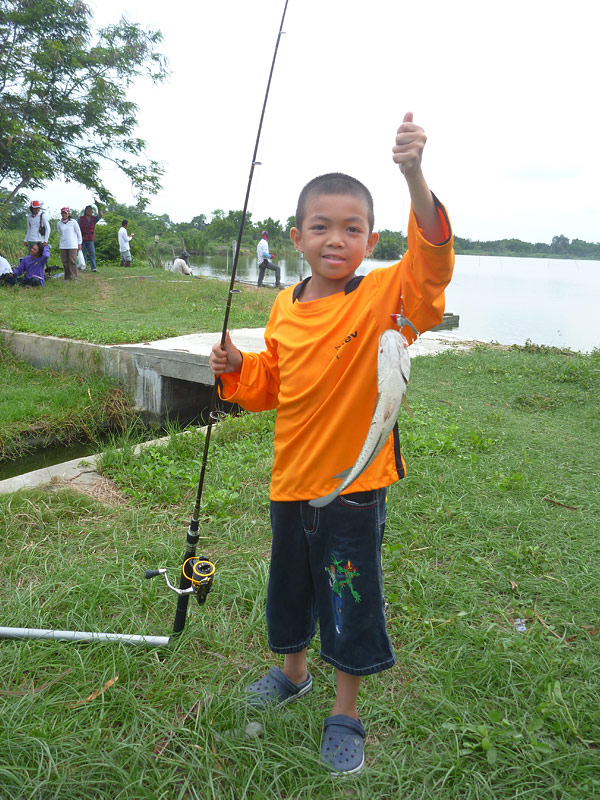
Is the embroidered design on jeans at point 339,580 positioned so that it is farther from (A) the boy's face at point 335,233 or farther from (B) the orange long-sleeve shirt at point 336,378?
(A) the boy's face at point 335,233

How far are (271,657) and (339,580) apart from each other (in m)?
0.74

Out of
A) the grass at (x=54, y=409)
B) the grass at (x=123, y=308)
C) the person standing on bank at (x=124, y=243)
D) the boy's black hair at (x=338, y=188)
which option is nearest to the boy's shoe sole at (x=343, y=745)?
the boy's black hair at (x=338, y=188)

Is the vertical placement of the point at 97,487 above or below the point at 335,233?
below

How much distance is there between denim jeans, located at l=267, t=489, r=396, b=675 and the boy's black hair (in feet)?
2.88

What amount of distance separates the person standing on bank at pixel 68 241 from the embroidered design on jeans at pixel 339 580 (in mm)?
12524

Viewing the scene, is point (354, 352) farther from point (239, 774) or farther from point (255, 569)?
point (255, 569)

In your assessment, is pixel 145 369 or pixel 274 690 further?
pixel 145 369

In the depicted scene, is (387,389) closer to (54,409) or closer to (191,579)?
(191,579)

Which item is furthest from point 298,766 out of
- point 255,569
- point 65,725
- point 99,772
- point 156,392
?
point 156,392

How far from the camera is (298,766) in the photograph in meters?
1.72

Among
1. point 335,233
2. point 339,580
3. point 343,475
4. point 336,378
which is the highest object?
point 335,233

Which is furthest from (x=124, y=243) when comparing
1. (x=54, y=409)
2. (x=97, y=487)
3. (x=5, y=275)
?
(x=97, y=487)

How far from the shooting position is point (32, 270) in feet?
39.0

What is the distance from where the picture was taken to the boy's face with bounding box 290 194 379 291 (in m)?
1.67
